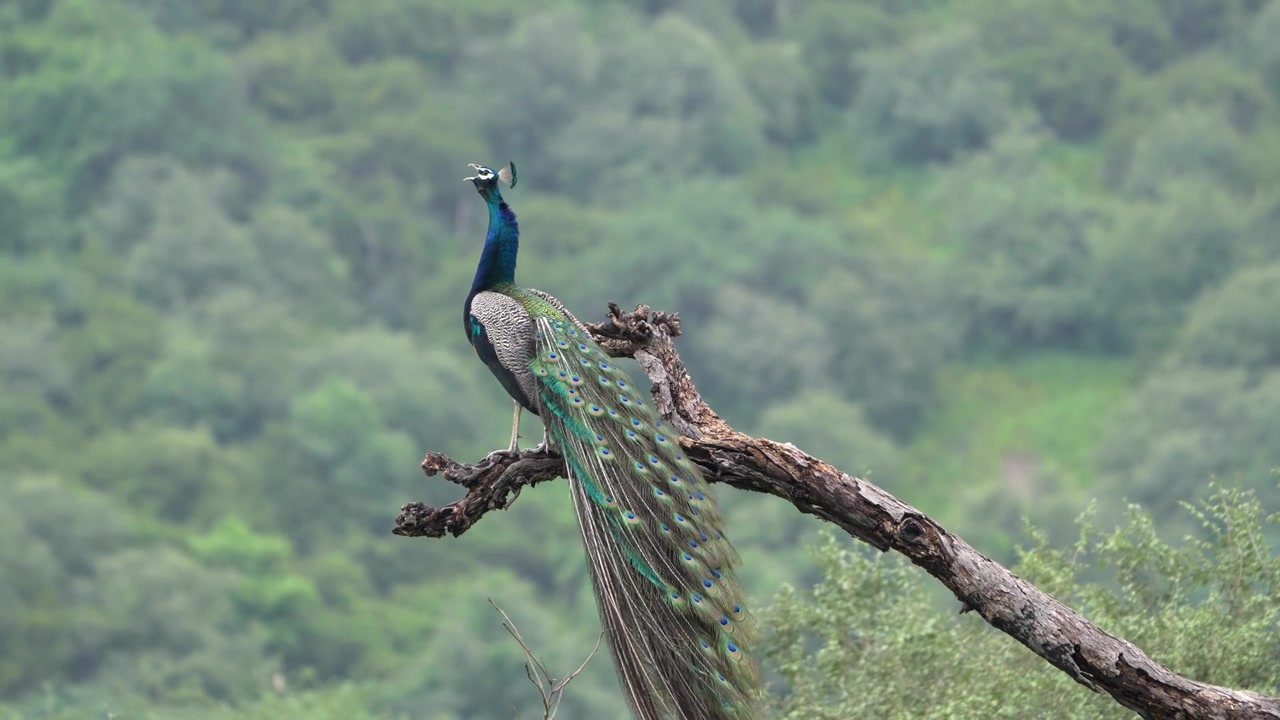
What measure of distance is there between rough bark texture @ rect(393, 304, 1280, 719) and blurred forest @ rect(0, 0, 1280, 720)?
37214 mm

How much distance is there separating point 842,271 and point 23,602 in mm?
43829

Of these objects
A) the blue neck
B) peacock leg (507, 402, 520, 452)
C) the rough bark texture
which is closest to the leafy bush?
the rough bark texture

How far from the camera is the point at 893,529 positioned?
1121cm

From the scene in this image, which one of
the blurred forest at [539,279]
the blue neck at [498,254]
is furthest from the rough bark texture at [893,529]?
the blurred forest at [539,279]

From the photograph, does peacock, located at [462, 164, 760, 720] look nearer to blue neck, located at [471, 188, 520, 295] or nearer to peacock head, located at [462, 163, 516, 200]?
blue neck, located at [471, 188, 520, 295]

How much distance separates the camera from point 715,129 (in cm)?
11675

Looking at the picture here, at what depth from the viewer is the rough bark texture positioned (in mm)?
10758

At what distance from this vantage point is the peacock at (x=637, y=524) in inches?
453

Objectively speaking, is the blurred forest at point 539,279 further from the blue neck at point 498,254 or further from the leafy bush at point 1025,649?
the blue neck at point 498,254

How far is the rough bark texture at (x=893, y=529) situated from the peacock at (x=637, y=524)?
19cm

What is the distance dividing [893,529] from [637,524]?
55.3 inches

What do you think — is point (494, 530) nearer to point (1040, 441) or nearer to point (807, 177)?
point (1040, 441)

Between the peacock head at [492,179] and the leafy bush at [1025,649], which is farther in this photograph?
the leafy bush at [1025,649]

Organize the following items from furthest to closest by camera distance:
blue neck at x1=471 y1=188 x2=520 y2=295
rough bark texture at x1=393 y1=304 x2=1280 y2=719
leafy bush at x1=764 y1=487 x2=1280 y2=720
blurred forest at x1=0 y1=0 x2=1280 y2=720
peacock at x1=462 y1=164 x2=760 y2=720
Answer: blurred forest at x1=0 y1=0 x2=1280 y2=720 < leafy bush at x1=764 y1=487 x2=1280 y2=720 < blue neck at x1=471 y1=188 x2=520 y2=295 < peacock at x1=462 y1=164 x2=760 y2=720 < rough bark texture at x1=393 y1=304 x2=1280 y2=719
